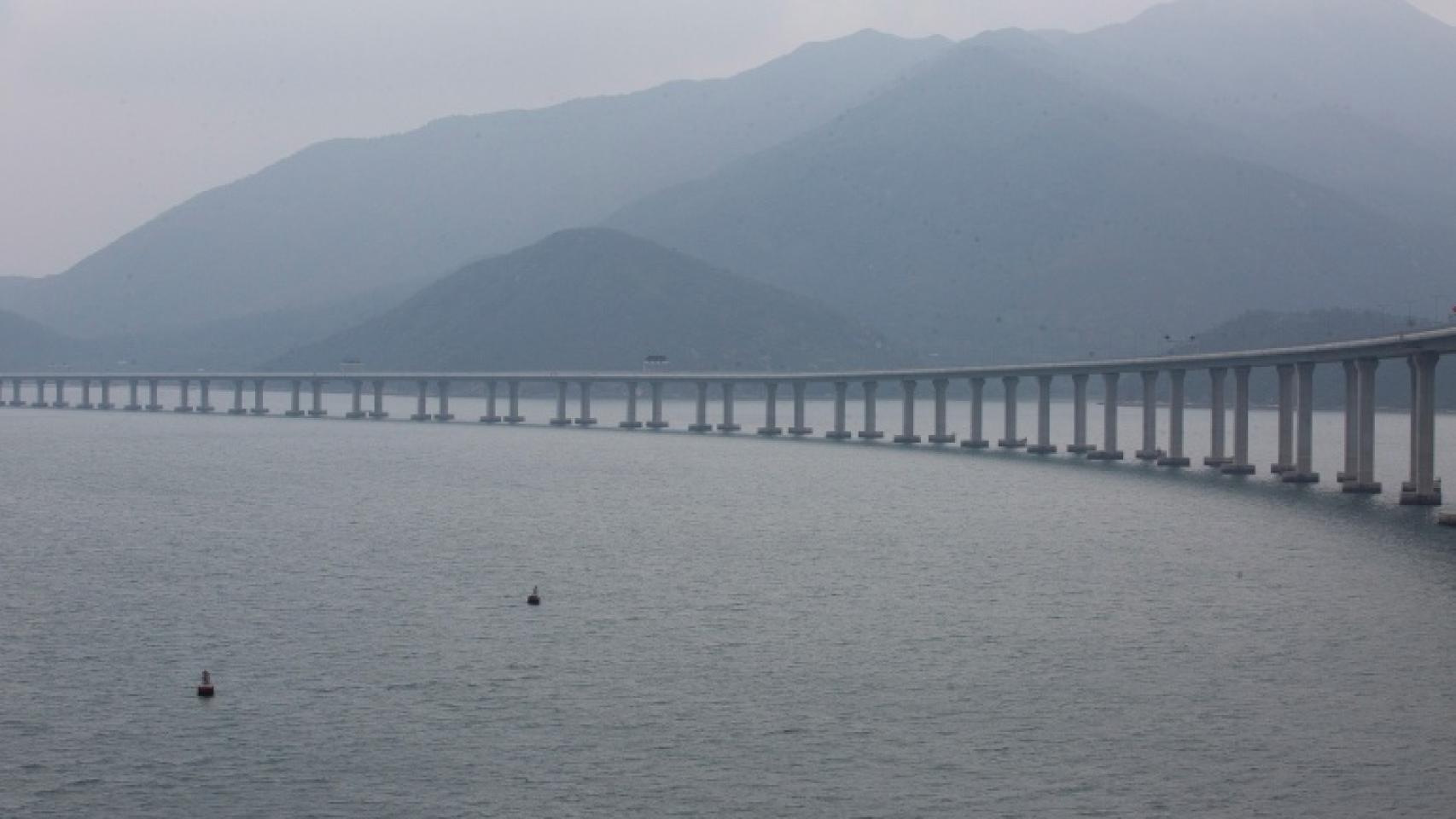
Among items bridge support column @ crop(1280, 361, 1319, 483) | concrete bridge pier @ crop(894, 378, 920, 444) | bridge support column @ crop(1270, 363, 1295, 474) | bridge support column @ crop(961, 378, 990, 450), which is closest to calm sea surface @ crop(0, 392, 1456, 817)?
bridge support column @ crop(1280, 361, 1319, 483)

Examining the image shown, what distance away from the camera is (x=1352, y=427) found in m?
114

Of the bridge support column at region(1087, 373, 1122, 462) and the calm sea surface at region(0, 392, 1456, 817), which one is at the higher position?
the bridge support column at region(1087, 373, 1122, 462)

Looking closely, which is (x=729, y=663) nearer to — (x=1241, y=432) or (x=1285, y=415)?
(x=1285, y=415)

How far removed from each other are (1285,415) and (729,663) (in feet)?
276

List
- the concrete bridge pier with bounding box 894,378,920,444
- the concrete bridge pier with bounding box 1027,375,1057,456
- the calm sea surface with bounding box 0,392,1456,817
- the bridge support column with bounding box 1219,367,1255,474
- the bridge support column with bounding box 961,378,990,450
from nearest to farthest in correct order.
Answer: the calm sea surface with bounding box 0,392,1456,817, the bridge support column with bounding box 1219,367,1255,474, the concrete bridge pier with bounding box 1027,375,1057,456, the bridge support column with bounding box 961,378,990,450, the concrete bridge pier with bounding box 894,378,920,444

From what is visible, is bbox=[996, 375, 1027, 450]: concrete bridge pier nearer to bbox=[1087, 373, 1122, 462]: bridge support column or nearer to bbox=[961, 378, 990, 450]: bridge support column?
bbox=[961, 378, 990, 450]: bridge support column

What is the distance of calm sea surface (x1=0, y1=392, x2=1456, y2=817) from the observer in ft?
121

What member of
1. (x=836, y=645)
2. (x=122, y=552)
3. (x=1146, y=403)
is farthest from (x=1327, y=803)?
(x=1146, y=403)

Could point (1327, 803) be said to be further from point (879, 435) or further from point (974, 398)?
point (879, 435)

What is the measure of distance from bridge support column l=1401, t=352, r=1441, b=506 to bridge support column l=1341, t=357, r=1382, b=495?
8.06 meters

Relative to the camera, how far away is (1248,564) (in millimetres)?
73062

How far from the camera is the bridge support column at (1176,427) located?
141750 mm

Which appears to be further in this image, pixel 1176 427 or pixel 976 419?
pixel 976 419

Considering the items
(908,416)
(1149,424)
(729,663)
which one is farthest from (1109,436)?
(729,663)
